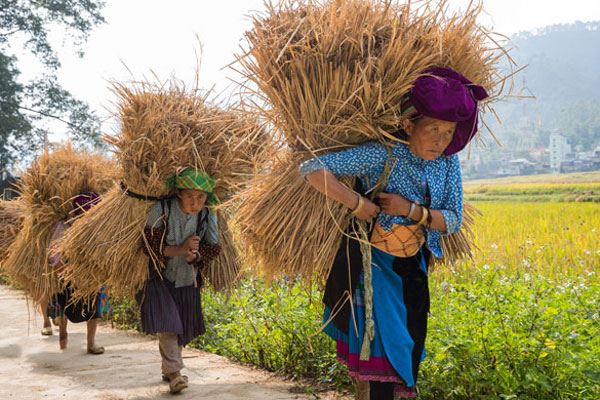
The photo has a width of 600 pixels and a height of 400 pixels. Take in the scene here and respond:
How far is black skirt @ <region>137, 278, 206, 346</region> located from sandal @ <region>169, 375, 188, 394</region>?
247 millimetres

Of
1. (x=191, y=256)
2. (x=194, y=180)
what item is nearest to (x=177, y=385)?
(x=191, y=256)

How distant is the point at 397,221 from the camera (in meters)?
2.59

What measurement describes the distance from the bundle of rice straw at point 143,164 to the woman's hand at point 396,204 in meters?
1.37

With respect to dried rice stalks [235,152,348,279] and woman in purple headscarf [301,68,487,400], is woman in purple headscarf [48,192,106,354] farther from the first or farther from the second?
woman in purple headscarf [301,68,487,400]

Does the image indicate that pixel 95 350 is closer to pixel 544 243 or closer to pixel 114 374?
pixel 114 374

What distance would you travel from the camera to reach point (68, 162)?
5496mm

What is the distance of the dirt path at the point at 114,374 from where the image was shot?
3.87 meters

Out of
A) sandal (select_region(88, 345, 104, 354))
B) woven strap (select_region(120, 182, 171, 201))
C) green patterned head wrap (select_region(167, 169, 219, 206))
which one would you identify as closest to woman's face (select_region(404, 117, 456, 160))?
green patterned head wrap (select_region(167, 169, 219, 206))

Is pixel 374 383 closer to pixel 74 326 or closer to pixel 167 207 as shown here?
pixel 167 207

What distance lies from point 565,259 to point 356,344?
4539 mm

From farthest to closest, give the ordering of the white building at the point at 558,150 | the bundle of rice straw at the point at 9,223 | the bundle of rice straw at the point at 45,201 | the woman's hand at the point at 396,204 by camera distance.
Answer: the white building at the point at 558,150, the bundle of rice straw at the point at 9,223, the bundle of rice straw at the point at 45,201, the woman's hand at the point at 396,204

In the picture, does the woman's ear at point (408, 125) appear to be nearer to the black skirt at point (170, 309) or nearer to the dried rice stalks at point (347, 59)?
the dried rice stalks at point (347, 59)

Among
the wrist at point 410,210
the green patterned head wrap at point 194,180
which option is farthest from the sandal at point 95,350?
the wrist at point 410,210

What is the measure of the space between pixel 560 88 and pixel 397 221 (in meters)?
116
